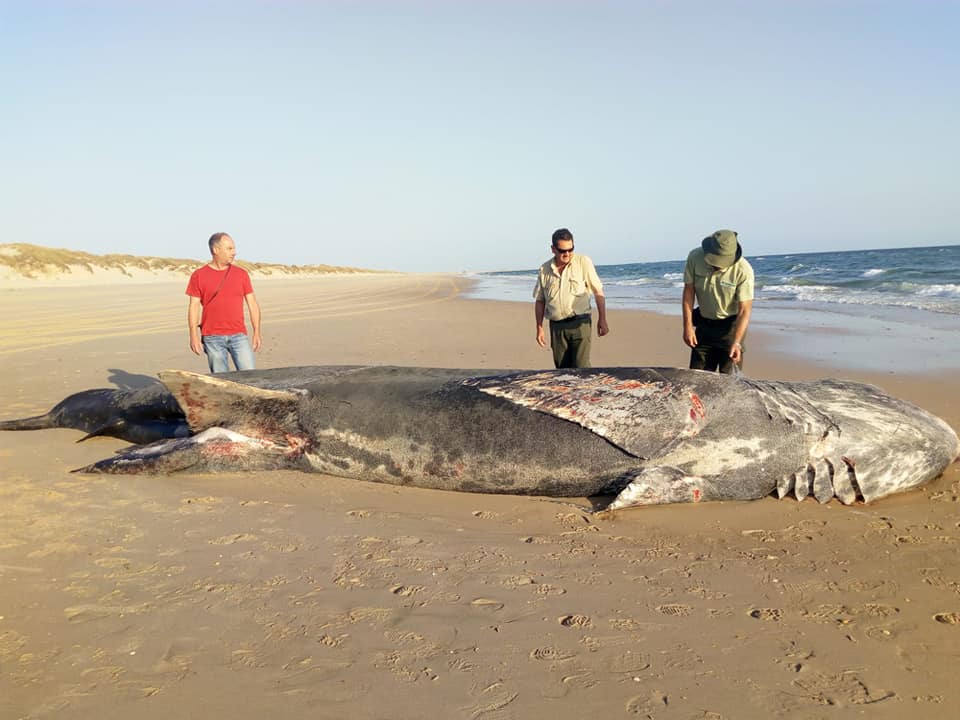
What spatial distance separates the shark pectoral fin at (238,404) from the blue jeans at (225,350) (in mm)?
1797

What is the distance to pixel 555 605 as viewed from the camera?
3092 mm

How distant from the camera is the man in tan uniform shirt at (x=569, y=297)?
6969 millimetres

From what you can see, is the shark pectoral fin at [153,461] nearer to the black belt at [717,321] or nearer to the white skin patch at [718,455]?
the white skin patch at [718,455]

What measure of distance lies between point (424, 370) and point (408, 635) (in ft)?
10.7

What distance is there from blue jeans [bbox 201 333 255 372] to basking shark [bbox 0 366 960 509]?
1.82 meters

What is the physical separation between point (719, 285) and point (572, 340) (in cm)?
161

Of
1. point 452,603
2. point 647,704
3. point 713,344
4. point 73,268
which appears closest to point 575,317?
point 713,344

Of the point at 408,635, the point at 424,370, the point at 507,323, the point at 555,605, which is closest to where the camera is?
the point at 408,635

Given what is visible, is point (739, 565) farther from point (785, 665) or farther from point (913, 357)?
point (913, 357)

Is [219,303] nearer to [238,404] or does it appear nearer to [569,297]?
[238,404]

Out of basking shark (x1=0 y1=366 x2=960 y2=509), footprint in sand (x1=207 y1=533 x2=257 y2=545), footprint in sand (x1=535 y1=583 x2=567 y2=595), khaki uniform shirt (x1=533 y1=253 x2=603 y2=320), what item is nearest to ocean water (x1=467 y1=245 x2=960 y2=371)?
khaki uniform shirt (x1=533 y1=253 x2=603 y2=320)

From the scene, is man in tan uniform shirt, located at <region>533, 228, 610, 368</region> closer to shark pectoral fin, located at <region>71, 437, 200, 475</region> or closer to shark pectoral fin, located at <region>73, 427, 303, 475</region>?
shark pectoral fin, located at <region>73, 427, 303, 475</region>

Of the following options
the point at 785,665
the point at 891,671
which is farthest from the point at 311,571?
the point at 891,671

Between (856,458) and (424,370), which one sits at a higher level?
(424,370)
